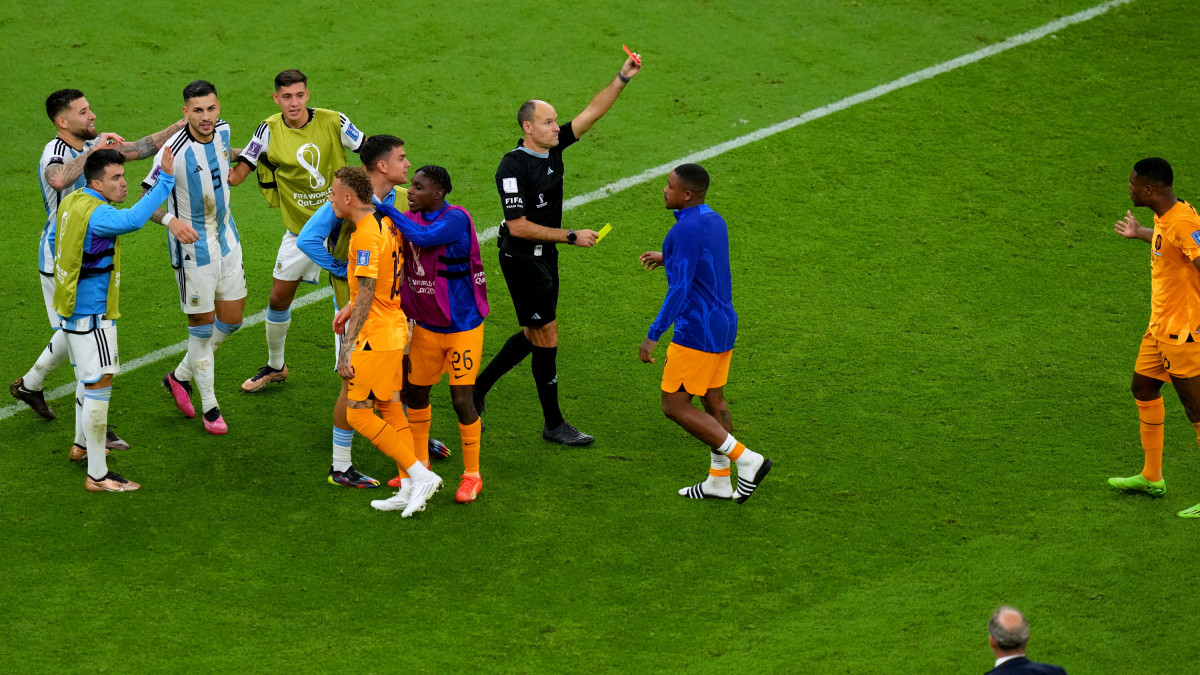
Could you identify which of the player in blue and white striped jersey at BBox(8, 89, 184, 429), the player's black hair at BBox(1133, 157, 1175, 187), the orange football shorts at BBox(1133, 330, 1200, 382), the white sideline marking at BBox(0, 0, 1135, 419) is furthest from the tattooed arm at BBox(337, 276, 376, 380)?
the orange football shorts at BBox(1133, 330, 1200, 382)

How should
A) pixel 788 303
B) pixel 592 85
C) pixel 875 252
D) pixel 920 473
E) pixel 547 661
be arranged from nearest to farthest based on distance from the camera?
pixel 547 661 < pixel 920 473 < pixel 788 303 < pixel 875 252 < pixel 592 85

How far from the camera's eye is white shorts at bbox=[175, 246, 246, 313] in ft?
25.7

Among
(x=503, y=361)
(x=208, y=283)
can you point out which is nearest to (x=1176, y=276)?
(x=503, y=361)

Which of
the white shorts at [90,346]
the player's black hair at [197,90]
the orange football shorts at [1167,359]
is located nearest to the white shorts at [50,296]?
the white shorts at [90,346]

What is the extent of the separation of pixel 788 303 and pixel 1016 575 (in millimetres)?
3671

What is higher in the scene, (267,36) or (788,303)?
(267,36)

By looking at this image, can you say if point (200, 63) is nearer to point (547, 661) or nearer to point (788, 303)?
point (788, 303)

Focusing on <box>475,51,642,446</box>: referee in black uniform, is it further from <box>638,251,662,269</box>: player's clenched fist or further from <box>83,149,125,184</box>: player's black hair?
<box>83,149,125,184</box>: player's black hair

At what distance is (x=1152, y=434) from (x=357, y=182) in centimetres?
489

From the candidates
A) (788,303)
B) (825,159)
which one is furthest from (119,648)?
(825,159)

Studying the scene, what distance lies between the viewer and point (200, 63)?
13.0 meters

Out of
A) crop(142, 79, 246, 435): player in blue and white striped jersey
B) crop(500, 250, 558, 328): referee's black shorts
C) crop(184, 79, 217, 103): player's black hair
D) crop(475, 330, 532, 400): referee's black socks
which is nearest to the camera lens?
crop(184, 79, 217, 103): player's black hair

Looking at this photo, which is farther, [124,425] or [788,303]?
[788,303]

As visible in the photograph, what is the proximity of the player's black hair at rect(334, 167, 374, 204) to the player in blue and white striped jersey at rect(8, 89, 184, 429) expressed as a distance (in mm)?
1671
